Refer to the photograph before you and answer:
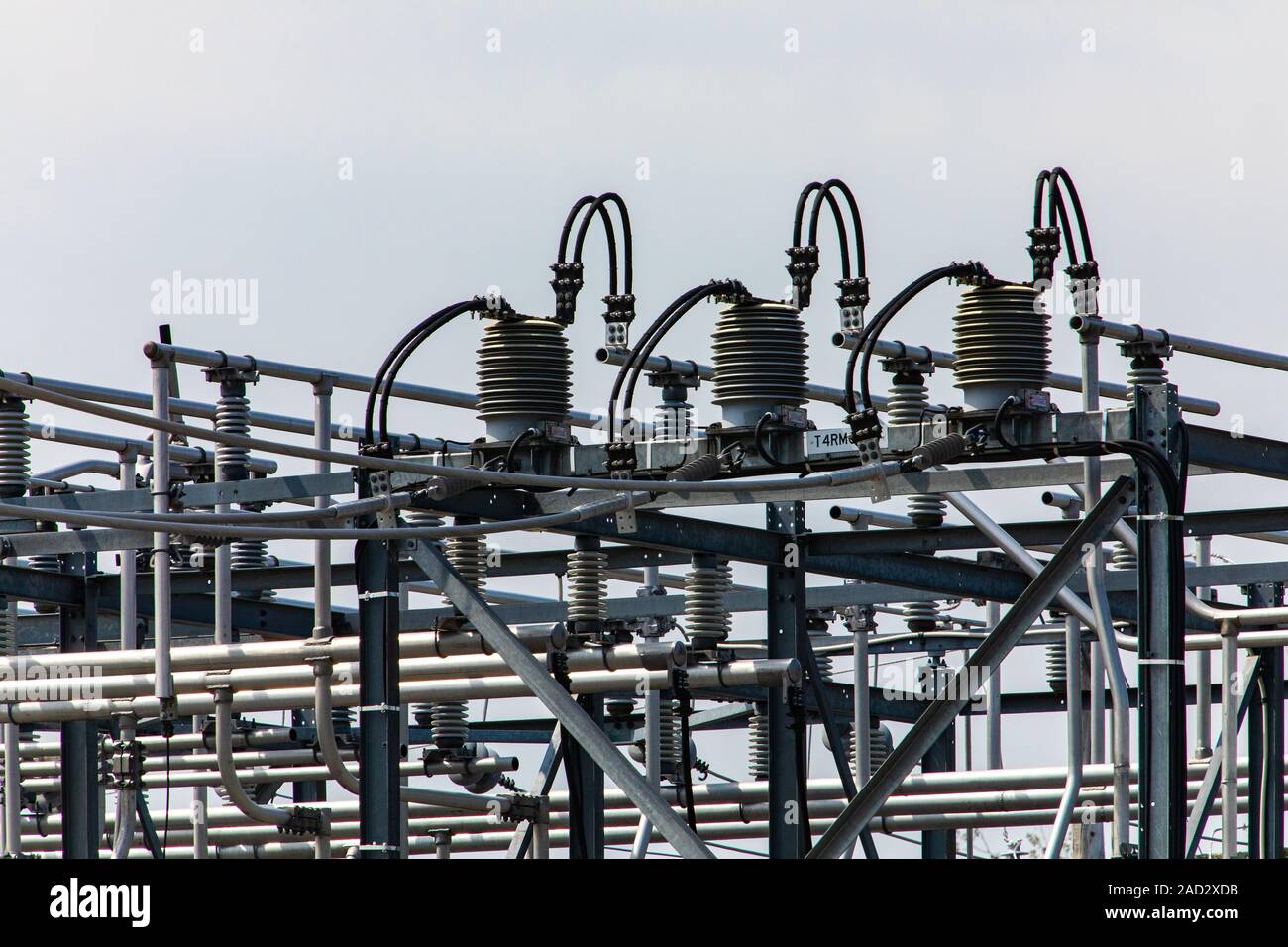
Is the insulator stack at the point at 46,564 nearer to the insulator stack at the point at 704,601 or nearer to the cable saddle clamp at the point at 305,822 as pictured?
the cable saddle clamp at the point at 305,822

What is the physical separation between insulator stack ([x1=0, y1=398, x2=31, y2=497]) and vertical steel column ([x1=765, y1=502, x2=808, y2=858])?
4.18 m

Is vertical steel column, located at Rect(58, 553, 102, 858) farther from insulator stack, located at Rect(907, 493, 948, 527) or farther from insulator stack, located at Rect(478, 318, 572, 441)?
insulator stack, located at Rect(907, 493, 948, 527)

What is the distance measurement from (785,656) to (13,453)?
446 cm

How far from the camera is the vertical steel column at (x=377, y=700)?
33.2ft

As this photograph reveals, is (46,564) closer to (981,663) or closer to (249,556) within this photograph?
(249,556)

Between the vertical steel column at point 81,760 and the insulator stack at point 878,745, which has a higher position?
the vertical steel column at point 81,760

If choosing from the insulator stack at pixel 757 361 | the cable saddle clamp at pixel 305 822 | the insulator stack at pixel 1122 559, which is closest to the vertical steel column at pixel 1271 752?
the insulator stack at pixel 1122 559

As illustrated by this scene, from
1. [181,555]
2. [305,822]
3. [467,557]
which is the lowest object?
[305,822]

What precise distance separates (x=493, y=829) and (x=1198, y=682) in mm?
5806

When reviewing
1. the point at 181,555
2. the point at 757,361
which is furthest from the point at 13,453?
the point at 757,361

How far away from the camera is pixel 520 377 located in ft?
35.4

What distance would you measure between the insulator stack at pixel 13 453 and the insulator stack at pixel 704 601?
3784 millimetres
